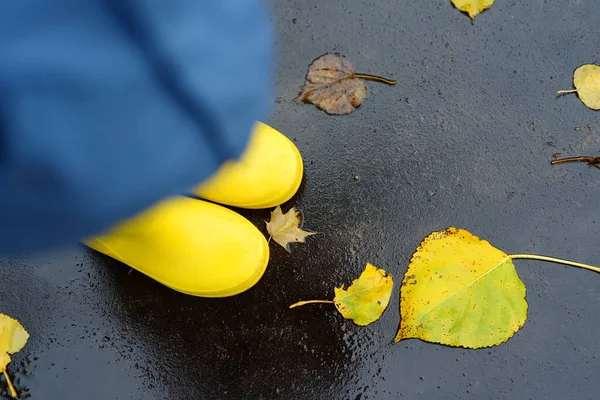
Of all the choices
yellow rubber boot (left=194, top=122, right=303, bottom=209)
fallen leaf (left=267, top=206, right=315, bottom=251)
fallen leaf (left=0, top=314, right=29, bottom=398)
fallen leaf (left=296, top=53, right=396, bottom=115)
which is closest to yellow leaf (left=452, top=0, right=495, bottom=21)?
fallen leaf (left=296, top=53, right=396, bottom=115)

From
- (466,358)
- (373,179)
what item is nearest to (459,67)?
(373,179)

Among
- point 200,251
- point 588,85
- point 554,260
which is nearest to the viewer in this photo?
point 200,251

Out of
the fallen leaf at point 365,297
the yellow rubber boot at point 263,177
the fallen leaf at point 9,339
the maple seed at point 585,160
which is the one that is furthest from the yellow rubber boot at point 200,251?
the maple seed at point 585,160

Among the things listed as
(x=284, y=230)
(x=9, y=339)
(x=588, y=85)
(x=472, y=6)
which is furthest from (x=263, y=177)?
(x=588, y=85)

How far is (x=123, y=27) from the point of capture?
0.59m

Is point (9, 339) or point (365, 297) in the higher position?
point (9, 339)

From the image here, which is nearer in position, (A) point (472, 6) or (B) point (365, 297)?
(B) point (365, 297)

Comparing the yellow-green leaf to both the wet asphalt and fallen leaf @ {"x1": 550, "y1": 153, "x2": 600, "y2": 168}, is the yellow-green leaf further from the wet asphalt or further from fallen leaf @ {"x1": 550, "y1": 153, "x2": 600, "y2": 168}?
fallen leaf @ {"x1": 550, "y1": 153, "x2": 600, "y2": 168}

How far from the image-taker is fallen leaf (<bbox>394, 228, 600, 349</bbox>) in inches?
49.5

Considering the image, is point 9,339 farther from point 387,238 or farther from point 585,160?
point 585,160

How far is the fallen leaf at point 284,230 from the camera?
141 centimetres

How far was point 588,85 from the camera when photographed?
151 cm

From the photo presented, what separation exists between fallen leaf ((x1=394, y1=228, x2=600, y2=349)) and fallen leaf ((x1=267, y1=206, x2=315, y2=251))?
0.29m

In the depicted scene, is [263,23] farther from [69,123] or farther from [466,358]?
[466,358]
